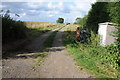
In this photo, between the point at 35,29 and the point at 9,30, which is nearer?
the point at 9,30

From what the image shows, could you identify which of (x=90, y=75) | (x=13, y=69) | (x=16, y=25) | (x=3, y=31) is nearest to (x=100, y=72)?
(x=90, y=75)

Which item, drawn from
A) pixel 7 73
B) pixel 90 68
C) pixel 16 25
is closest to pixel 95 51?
pixel 90 68

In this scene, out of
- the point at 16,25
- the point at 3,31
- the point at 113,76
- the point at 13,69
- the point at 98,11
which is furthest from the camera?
the point at 98,11

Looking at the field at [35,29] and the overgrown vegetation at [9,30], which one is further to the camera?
the field at [35,29]

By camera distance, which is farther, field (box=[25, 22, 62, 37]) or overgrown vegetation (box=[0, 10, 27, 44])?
field (box=[25, 22, 62, 37])

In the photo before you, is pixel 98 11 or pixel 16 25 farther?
pixel 98 11

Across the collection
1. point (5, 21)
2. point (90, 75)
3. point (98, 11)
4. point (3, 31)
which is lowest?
point (90, 75)

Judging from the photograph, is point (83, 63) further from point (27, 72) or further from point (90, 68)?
point (27, 72)

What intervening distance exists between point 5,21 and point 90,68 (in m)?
6.84

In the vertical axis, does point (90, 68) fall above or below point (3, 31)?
below

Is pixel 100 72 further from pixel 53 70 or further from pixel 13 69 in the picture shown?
pixel 13 69

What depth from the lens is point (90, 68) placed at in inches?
220

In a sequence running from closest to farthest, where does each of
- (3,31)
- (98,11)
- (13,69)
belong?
(13,69)
(3,31)
(98,11)

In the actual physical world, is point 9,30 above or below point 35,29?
below
